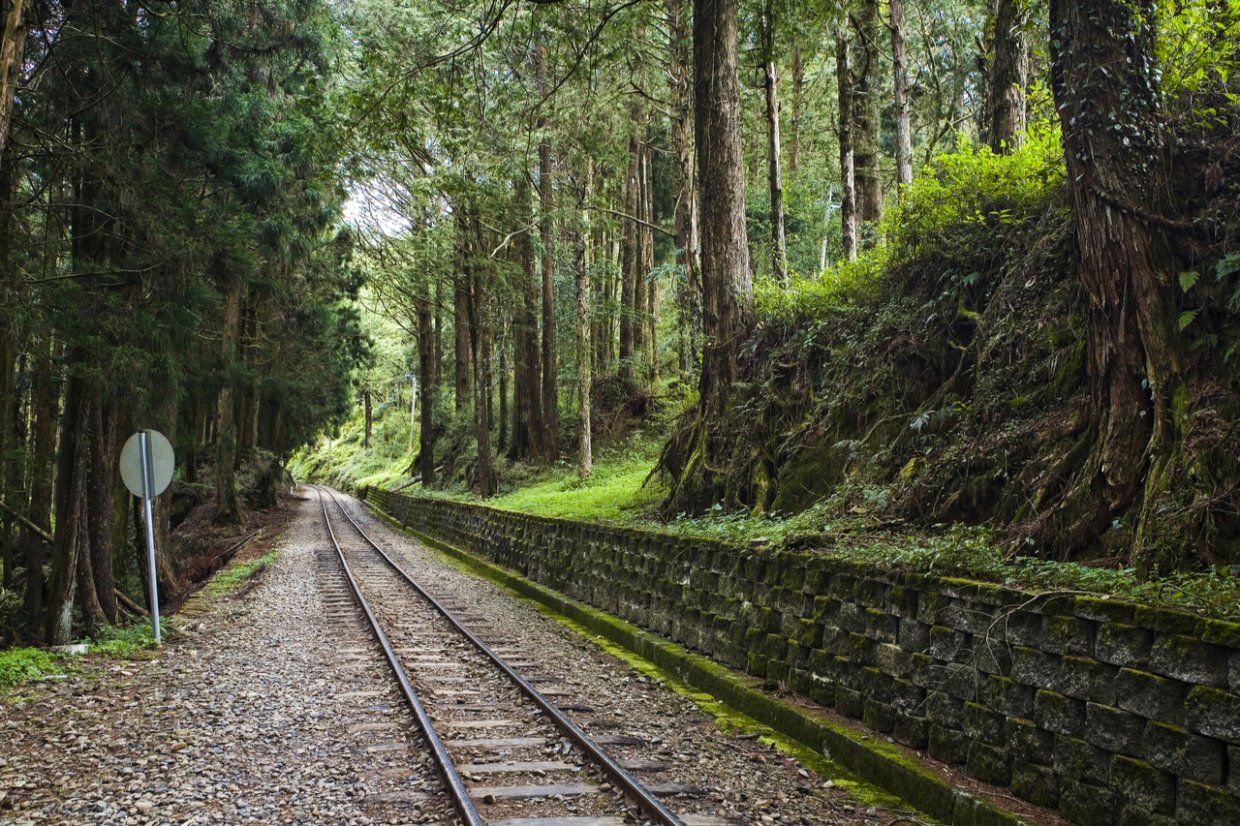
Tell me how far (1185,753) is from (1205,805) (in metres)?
0.20

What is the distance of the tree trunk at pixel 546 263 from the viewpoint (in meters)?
21.3

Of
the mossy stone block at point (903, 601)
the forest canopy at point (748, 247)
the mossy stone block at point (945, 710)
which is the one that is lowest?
the mossy stone block at point (945, 710)

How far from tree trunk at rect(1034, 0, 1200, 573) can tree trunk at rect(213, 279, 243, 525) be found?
15433 mm

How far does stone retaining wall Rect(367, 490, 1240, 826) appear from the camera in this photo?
3645 millimetres

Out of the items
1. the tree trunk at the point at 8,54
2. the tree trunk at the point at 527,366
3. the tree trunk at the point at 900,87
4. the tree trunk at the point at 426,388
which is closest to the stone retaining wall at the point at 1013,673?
the tree trunk at the point at 8,54

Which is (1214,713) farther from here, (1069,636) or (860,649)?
(860,649)

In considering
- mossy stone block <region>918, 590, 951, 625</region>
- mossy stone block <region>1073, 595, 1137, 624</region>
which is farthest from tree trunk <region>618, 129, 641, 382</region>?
mossy stone block <region>1073, 595, 1137, 624</region>

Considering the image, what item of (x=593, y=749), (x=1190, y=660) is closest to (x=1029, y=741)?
(x=1190, y=660)

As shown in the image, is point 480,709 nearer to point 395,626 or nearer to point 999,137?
point 395,626

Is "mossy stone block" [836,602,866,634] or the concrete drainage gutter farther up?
"mossy stone block" [836,602,866,634]

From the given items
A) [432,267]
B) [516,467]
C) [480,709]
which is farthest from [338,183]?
[480,709]

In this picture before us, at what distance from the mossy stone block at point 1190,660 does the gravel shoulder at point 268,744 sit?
1.78 m

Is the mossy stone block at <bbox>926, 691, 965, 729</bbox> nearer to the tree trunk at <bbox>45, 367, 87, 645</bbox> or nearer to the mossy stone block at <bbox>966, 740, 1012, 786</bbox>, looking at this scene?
the mossy stone block at <bbox>966, 740, 1012, 786</bbox>

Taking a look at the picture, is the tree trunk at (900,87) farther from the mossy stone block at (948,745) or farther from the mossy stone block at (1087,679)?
the mossy stone block at (1087,679)
